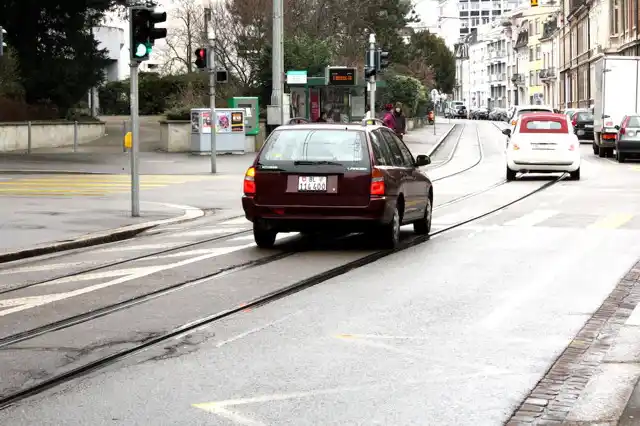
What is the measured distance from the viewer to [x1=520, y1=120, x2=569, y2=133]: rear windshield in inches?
1273

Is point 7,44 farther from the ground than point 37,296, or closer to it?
farther from the ground

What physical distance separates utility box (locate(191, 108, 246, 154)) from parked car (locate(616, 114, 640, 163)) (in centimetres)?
1203

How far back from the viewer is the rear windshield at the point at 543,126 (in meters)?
32.3

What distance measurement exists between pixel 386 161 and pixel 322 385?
8.61 metres

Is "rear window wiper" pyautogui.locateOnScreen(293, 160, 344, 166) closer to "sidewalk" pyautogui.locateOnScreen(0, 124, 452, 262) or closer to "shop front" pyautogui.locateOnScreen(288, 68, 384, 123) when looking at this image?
"sidewalk" pyautogui.locateOnScreen(0, 124, 452, 262)

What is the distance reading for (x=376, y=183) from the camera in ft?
49.8

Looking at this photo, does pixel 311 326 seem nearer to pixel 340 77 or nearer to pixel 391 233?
pixel 391 233

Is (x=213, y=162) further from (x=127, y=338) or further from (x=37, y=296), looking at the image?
(x=127, y=338)

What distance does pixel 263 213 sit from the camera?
1532 centimetres

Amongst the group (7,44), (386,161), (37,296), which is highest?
(7,44)

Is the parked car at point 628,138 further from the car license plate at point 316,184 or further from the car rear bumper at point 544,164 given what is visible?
the car license plate at point 316,184

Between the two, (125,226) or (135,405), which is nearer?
(135,405)

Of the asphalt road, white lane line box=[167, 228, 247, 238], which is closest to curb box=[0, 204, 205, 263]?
the asphalt road

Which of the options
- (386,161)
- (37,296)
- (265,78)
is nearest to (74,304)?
(37,296)
